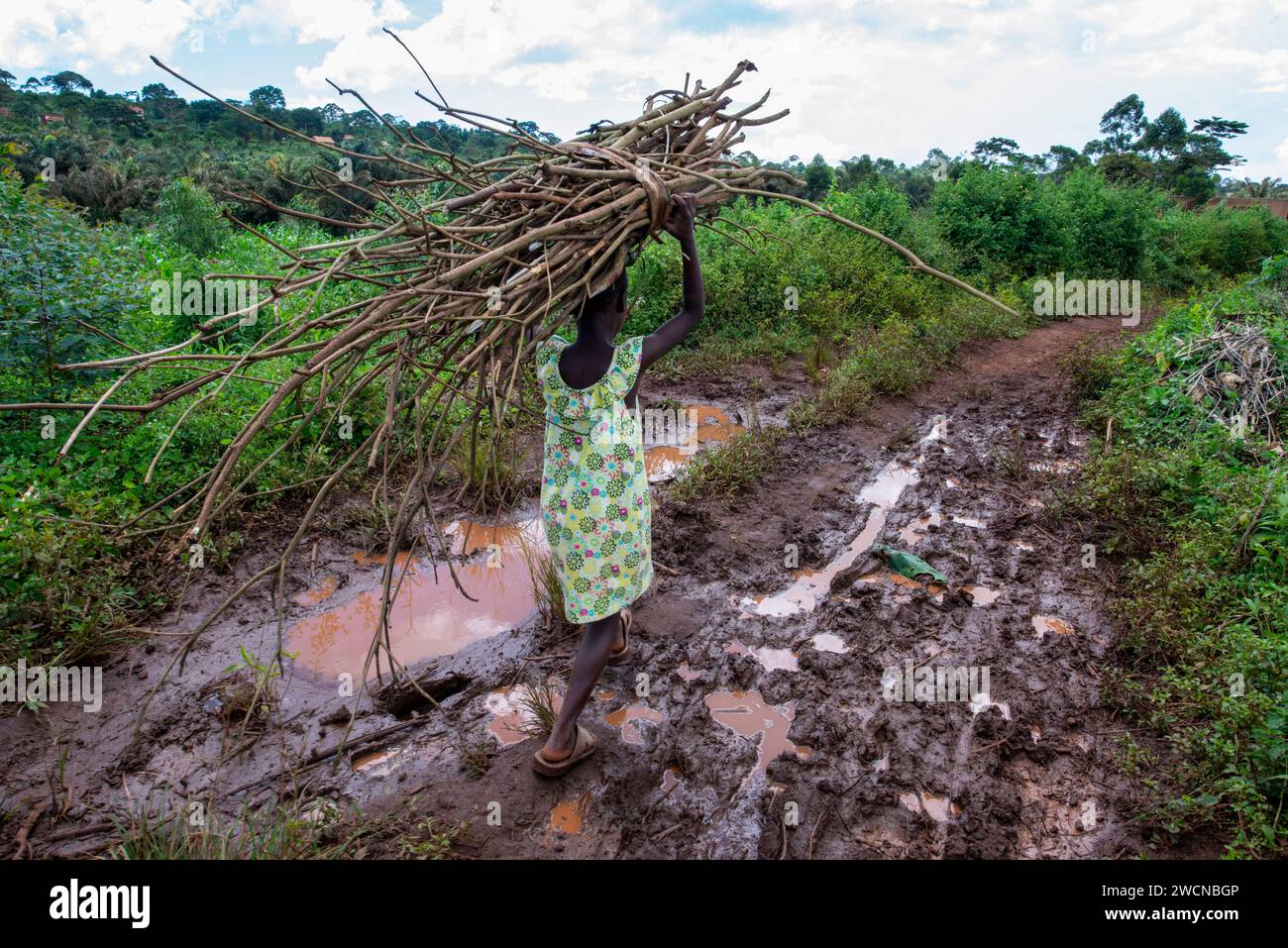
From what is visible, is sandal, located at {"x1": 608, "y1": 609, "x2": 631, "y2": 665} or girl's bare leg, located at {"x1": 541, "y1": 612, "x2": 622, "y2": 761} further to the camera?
sandal, located at {"x1": 608, "y1": 609, "x2": 631, "y2": 665}

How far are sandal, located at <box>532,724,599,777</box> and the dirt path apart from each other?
0.19ft

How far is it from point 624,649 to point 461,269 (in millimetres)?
1929

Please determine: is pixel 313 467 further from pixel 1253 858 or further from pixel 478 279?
pixel 1253 858

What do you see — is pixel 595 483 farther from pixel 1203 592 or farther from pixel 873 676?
pixel 1203 592

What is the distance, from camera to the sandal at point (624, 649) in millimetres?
3141

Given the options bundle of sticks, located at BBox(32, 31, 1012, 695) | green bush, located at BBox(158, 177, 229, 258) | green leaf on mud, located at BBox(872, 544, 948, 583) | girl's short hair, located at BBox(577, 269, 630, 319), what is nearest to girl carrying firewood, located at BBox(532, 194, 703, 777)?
girl's short hair, located at BBox(577, 269, 630, 319)

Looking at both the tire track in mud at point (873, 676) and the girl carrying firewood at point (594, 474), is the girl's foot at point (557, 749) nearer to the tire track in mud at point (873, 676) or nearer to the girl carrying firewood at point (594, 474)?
the girl carrying firewood at point (594, 474)

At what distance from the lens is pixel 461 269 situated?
5.72ft

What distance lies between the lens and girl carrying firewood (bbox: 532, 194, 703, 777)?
2406 mm

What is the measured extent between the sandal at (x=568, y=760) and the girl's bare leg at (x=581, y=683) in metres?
0.02

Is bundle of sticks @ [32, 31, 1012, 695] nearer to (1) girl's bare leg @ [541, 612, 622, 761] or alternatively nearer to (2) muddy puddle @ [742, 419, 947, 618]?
(1) girl's bare leg @ [541, 612, 622, 761]

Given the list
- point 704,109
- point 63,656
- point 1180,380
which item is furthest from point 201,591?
point 1180,380
